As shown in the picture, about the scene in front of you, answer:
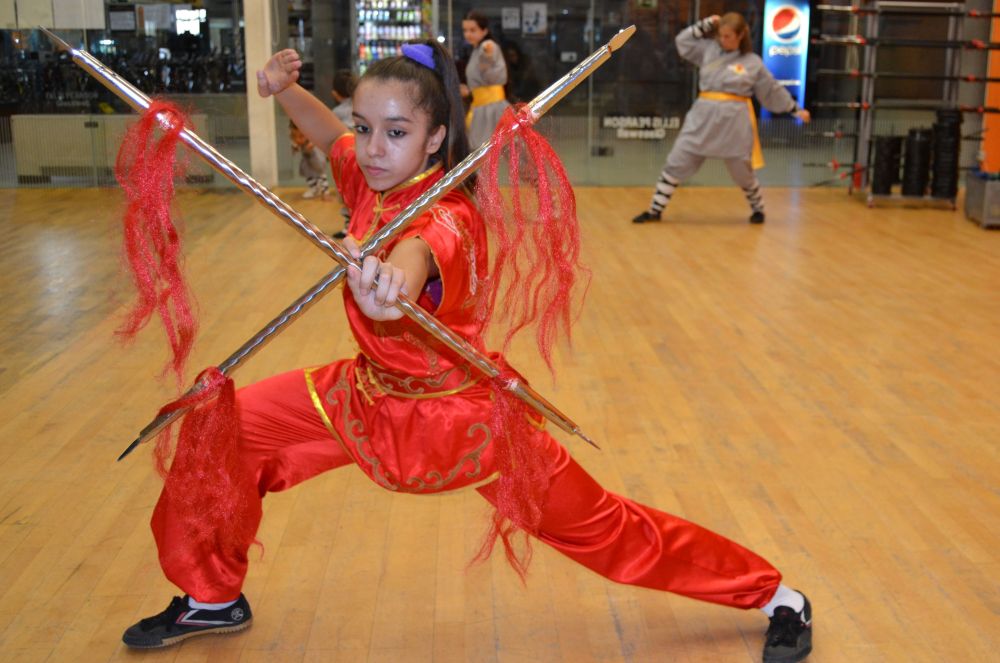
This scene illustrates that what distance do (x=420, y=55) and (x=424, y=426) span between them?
0.60 metres

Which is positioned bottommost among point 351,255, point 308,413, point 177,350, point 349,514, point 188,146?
point 349,514

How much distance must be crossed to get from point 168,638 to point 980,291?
405 centimetres

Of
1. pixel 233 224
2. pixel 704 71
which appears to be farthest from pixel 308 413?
pixel 704 71

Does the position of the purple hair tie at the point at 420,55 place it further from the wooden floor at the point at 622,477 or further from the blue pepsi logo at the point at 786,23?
the blue pepsi logo at the point at 786,23

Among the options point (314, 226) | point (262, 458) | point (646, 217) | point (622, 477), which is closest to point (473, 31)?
point (646, 217)

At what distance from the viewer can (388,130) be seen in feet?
6.07

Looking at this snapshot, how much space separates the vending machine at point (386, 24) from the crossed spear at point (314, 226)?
23.1ft

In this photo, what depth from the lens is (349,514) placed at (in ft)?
8.64

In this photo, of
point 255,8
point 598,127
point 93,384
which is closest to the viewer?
point 93,384

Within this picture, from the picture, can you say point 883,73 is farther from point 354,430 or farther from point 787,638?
point 354,430

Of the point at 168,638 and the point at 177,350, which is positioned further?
the point at 168,638

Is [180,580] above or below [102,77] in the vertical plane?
below

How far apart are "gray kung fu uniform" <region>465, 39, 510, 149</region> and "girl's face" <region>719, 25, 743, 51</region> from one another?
148 cm

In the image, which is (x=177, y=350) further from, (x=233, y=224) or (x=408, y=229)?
(x=233, y=224)
